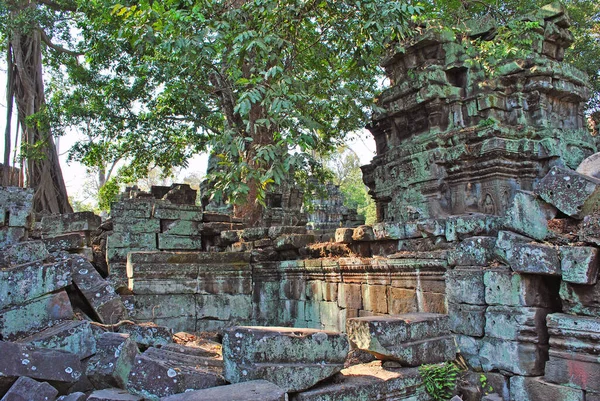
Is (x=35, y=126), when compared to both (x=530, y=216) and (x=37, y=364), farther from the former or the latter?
(x=530, y=216)

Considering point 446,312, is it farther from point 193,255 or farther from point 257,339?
point 193,255

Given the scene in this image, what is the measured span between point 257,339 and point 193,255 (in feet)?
11.8

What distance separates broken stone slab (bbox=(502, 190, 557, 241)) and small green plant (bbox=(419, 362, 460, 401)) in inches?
47.7

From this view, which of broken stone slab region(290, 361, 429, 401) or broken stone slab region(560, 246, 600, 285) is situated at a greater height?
broken stone slab region(560, 246, 600, 285)

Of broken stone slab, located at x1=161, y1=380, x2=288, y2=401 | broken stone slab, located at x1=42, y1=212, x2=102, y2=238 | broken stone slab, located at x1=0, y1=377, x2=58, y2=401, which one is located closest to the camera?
broken stone slab, located at x1=161, y1=380, x2=288, y2=401

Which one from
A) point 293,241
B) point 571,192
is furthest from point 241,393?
point 293,241

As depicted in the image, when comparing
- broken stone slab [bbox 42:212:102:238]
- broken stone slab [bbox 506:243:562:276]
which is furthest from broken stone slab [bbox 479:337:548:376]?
broken stone slab [bbox 42:212:102:238]

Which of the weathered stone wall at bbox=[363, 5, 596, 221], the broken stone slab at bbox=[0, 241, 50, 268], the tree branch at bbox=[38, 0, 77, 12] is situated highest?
the tree branch at bbox=[38, 0, 77, 12]

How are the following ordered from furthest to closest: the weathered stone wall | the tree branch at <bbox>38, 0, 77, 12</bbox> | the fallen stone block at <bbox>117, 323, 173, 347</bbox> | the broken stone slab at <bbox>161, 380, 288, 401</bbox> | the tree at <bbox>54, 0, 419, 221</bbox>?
the tree branch at <bbox>38, 0, 77, 12</bbox> → the weathered stone wall → the tree at <bbox>54, 0, 419, 221</bbox> → the fallen stone block at <bbox>117, 323, 173, 347</bbox> → the broken stone slab at <bbox>161, 380, 288, 401</bbox>

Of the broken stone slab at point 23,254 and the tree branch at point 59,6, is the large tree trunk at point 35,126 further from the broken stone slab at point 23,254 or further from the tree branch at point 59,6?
the broken stone slab at point 23,254

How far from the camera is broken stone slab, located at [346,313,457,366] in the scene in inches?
135

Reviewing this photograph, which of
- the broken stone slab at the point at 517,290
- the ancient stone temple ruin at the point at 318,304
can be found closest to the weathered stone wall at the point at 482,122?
the ancient stone temple ruin at the point at 318,304

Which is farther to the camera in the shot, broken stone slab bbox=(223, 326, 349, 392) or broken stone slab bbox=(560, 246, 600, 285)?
broken stone slab bbox=(560, 246, 600, 285)

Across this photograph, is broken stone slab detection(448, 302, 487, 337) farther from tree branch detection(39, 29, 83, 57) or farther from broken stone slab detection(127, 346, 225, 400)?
tree branch detection(39, 29, 83, 57)
